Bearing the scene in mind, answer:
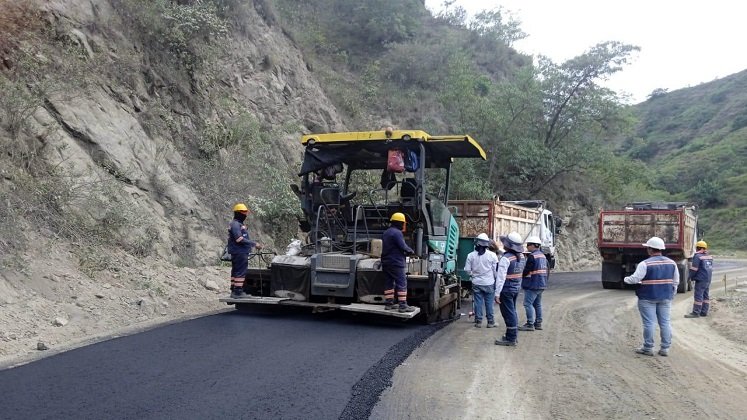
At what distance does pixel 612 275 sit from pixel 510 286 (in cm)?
975

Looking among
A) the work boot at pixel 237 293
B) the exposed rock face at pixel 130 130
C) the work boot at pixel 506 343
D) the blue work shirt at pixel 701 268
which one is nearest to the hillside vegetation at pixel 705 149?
the blue work shirt at pixel 701 268

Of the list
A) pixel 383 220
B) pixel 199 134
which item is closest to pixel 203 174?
pixel 199 134

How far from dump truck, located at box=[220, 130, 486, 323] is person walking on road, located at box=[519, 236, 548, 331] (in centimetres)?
121

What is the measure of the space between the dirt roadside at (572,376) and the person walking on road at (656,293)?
0.22 metres

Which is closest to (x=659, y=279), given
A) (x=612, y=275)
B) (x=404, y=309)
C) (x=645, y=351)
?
(x=645, y=351)

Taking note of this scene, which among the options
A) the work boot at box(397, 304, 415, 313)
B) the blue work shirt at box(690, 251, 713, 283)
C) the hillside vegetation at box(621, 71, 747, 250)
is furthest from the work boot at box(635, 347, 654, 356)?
the hillside vegetation at box(621, 71, 747, 250)

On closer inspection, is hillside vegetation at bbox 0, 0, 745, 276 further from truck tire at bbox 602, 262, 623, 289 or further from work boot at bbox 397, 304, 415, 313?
truck tire at bbox 602, 262, 623, 289

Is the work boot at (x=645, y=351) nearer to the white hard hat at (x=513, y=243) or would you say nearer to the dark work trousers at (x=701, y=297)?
the white hard hat at (x=513, y=243)

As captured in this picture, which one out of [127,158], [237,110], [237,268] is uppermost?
[237,110]

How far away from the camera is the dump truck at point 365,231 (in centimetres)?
793

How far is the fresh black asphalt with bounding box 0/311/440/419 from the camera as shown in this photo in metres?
4.41

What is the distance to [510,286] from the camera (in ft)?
24.6

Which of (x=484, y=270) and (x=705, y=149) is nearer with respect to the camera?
(x=484, y=270)

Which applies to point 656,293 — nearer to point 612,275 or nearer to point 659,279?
point 659,279
